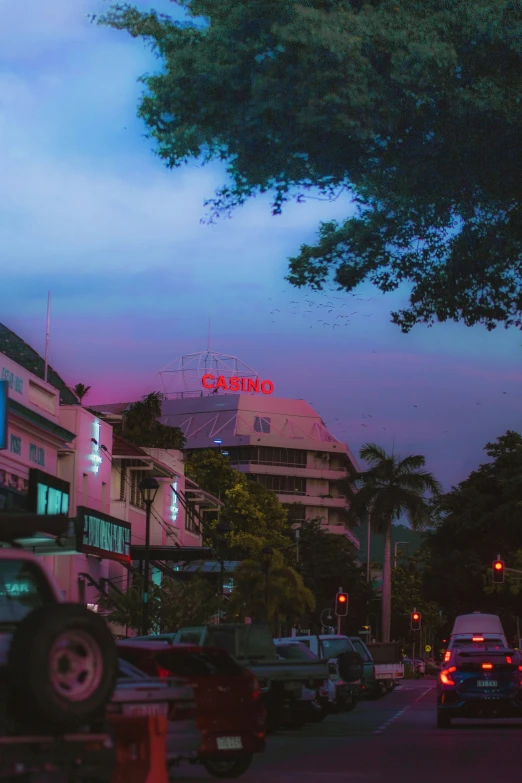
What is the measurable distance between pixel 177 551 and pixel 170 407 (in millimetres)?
95162

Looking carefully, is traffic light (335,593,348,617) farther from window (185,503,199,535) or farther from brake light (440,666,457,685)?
brake light (440,666,457,685)

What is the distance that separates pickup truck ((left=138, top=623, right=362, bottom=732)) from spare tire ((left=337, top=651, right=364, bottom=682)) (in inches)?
357

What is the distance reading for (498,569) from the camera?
5053 cm

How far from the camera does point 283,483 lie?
140 meters

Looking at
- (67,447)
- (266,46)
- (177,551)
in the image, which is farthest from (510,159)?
(177,551)

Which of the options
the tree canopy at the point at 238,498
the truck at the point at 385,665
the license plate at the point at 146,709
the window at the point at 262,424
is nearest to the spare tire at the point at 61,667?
the license plate at the point at 146,709

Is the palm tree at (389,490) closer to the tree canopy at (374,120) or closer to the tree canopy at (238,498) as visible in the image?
the tree canopy at (238,498)

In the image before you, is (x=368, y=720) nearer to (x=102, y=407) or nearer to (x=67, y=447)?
(x=67, y=447)

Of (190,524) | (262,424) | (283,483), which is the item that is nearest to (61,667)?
(190,524)

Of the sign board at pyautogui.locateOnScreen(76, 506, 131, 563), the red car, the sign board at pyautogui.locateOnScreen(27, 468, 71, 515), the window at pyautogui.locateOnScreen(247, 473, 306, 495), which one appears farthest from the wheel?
the window at pyautogui.locateOnScreen(247, 473, 306, 495)

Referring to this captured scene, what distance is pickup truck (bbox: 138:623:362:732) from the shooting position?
2028cm

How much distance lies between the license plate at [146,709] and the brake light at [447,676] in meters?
15.5

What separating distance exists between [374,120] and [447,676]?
10.8 metres

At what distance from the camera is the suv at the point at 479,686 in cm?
2556
